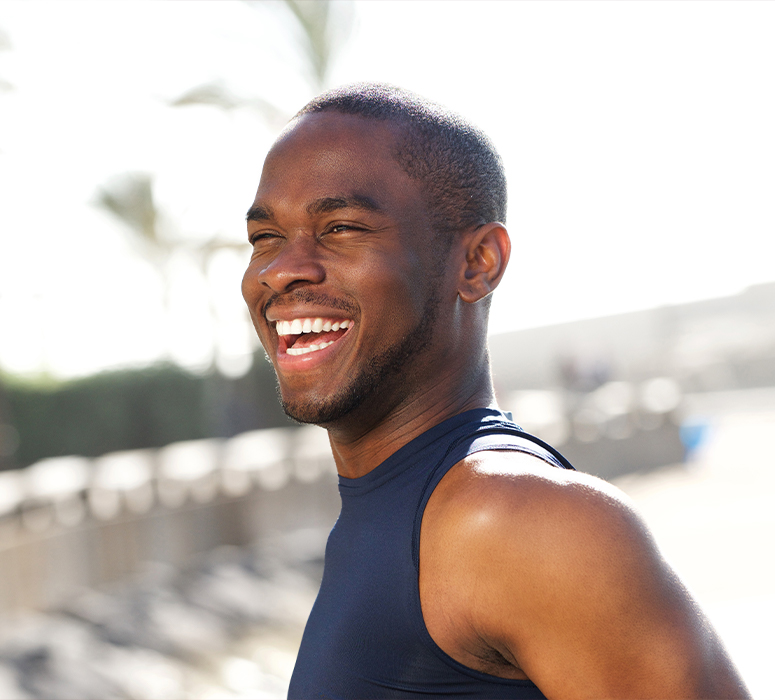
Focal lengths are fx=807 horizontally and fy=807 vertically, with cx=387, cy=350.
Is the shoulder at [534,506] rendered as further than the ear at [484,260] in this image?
No

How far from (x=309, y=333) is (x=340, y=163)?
0.36 metres

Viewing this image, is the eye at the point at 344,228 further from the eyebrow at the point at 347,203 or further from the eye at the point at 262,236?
the eye at the point at 262,236

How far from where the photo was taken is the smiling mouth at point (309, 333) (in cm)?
163

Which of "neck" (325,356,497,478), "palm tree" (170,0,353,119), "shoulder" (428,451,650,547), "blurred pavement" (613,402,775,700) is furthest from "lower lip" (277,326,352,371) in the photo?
"palm tree" (170,0,353,119)

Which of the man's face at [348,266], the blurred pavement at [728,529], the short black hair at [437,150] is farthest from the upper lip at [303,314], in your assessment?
the blurred pavement at [728,529]

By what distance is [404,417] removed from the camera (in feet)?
5.49

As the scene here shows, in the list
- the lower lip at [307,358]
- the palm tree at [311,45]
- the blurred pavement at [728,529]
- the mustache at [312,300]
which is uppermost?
the palm tree at [311,45]

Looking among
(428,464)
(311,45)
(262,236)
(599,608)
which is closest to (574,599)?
(599,608)

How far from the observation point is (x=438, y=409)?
1.66 m

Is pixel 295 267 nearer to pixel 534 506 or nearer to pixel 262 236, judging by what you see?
pixel 262 236

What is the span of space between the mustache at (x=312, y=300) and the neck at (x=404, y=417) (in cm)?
21

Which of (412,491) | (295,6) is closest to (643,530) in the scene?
(412,491)

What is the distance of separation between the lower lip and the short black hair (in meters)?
0.31

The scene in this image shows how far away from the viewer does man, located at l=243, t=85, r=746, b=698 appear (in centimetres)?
115
